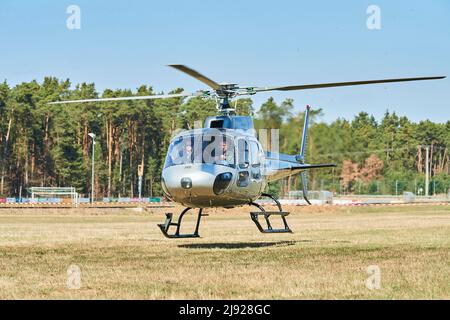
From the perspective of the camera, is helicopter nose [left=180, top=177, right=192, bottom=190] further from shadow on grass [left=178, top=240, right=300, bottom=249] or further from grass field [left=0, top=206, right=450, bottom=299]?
shadow on grass [left=178, top=240, right=300, bottom=249]

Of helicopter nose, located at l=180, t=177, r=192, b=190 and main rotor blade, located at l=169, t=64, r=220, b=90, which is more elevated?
main rotor blade, located at l=169, t=64, r=220, b=90

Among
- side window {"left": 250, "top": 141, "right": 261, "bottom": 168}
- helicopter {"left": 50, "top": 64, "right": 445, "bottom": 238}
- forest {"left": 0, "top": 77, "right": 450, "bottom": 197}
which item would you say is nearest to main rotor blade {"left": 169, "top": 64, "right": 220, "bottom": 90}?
helicopter {"left": 50, "top": 64, "right": 445, "bottom": 238}

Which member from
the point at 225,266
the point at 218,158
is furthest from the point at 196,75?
the point at 225,266

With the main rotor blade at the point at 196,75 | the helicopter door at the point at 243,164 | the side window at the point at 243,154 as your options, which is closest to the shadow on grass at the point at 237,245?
the helicopter door at the point at 243,164

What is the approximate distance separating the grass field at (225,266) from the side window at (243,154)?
6.96 ft

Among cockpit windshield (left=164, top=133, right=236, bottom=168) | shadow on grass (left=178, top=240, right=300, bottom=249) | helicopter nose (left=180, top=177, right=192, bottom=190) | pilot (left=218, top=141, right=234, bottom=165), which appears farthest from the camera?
shadow on grass (left=178, top=240, right=300, bottom=249)

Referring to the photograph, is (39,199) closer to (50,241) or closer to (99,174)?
(99,174)

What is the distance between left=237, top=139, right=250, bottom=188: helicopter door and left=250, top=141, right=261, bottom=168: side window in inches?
14.7

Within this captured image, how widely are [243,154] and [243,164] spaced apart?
251 millimetres

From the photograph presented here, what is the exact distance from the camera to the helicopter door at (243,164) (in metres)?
Result: 19.0

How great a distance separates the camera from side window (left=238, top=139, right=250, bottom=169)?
19031 millimetres

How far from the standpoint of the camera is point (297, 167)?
23.4 meters
